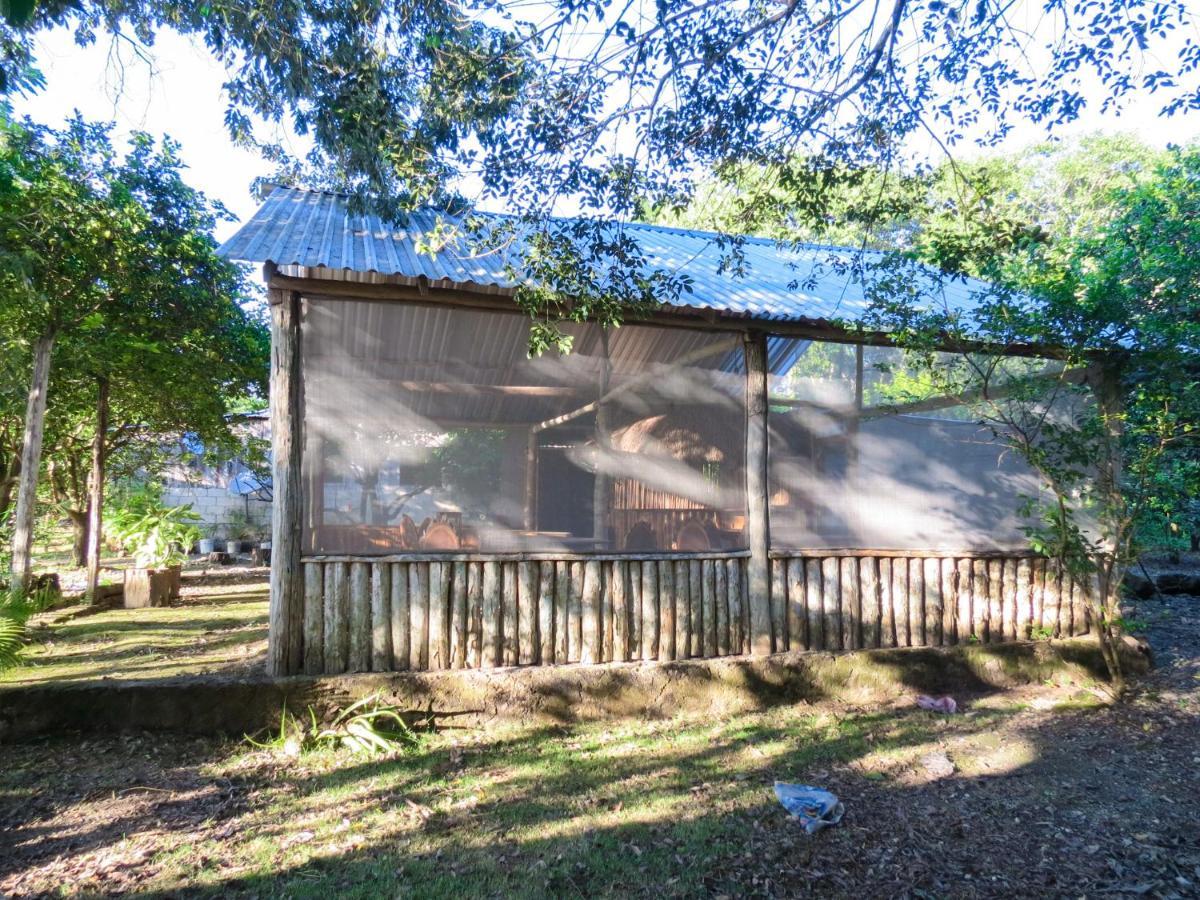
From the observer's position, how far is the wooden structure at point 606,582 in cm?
466

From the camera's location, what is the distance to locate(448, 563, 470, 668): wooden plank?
4.90 m

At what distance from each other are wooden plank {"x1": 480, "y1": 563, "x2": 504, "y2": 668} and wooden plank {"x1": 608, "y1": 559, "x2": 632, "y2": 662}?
811mm

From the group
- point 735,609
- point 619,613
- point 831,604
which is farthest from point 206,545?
point 831,604

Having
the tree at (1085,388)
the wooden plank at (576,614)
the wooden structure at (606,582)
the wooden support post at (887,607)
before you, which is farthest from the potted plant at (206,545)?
the tree at (1085,388)

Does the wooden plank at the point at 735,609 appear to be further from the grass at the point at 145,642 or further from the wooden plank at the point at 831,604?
the grass at the point at 145,642

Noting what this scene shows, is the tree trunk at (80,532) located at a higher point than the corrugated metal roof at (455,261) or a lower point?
lower

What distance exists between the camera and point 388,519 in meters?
4.87

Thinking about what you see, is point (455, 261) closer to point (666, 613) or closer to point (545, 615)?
point (545, 615)

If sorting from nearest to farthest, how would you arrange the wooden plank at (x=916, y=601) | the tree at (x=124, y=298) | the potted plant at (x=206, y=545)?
the wooden plank at (x=916, y=601) < the tree at (x=124, y=298) < the potted plant at (x=206, y=545)

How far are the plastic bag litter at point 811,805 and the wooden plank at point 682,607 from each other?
1.58m

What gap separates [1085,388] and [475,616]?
5117mm

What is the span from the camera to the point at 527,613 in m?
5.03

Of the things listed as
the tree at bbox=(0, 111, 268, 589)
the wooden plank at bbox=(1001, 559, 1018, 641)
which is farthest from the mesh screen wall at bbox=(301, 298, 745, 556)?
the tree at bbox=(0, 111, 268, 589)

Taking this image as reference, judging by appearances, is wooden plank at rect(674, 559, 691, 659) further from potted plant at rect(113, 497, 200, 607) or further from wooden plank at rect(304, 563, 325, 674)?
potted plant at rect(113, 497, 200, 607)
